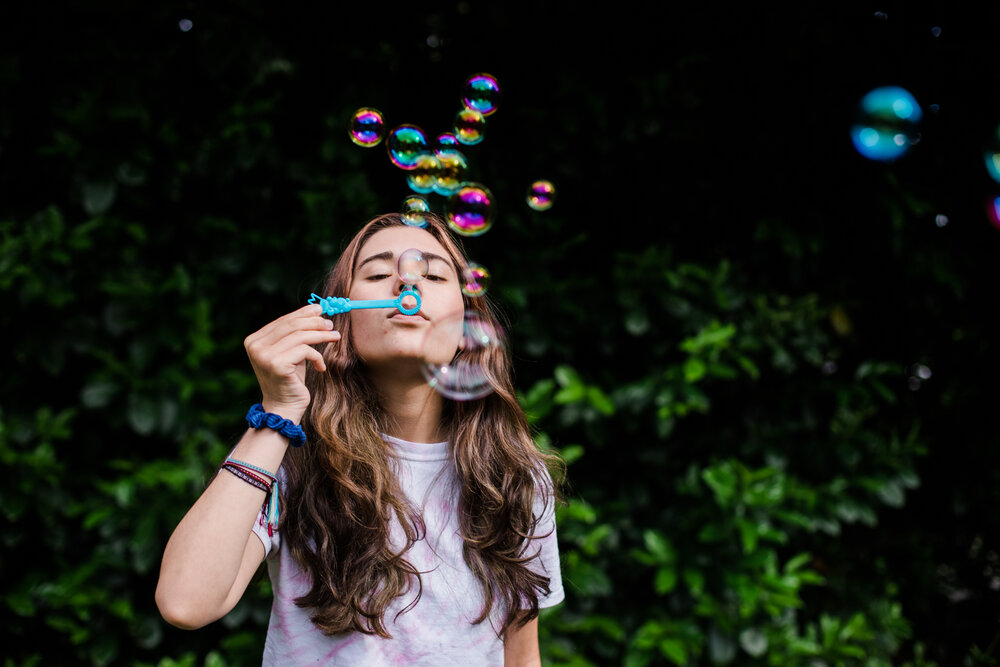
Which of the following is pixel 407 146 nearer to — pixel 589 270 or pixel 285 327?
pixel 285 327

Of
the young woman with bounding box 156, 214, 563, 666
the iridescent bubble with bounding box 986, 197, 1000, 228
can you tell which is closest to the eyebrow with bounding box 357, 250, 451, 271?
the young woman with bounding box 156, 214, 563, 666

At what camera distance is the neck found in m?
1.35

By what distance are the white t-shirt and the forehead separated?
0.36 m

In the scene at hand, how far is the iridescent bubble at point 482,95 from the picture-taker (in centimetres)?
199

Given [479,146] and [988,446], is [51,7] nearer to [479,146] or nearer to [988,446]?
[479,146]

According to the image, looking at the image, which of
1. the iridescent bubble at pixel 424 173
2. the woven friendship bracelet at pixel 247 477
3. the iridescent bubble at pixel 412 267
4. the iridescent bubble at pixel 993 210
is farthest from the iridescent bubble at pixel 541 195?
the iridescent bubble at pixel 993 210

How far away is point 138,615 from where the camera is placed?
2250 mm

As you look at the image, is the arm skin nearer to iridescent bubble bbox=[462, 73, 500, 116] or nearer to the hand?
the hand

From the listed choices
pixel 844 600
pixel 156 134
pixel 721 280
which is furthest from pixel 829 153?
pixel 156 134

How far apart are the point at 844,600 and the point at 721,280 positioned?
136cm

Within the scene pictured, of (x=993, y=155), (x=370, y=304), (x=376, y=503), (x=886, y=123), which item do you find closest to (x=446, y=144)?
(x=370, y=304)

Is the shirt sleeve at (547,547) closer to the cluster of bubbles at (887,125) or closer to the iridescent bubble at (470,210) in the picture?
the iridescent bubble at (470,210)

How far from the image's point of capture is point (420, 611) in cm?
123

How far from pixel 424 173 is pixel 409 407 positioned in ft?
2.39
